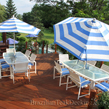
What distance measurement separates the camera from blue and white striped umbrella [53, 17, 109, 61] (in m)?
3.39

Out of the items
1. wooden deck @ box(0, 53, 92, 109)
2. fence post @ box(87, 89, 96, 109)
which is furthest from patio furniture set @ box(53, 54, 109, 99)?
fence post @ box(87, 89, 96, 109)

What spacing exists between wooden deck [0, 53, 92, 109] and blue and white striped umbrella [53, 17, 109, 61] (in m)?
1.57

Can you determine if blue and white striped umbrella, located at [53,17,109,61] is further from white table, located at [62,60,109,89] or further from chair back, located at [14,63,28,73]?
chair back, located at [14,63,28,73]

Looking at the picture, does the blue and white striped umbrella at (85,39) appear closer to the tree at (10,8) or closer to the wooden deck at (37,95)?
the wooden deck at (37,95)

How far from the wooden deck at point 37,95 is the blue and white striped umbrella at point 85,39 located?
62.0 inches

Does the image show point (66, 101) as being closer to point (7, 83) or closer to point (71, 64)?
point (71, 64)

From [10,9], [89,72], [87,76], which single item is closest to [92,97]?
[87,76]

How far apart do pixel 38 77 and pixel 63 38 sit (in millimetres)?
2210

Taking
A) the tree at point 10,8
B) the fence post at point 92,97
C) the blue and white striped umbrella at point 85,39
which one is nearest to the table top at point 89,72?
the blue and white striped umbrella at point 85,39

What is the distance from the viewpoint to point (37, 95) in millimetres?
4148

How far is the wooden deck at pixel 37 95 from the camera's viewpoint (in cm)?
367

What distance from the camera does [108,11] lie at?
12516mm

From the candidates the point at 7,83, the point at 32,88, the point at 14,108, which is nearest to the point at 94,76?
the point at 32,88

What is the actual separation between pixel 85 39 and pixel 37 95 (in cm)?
239
